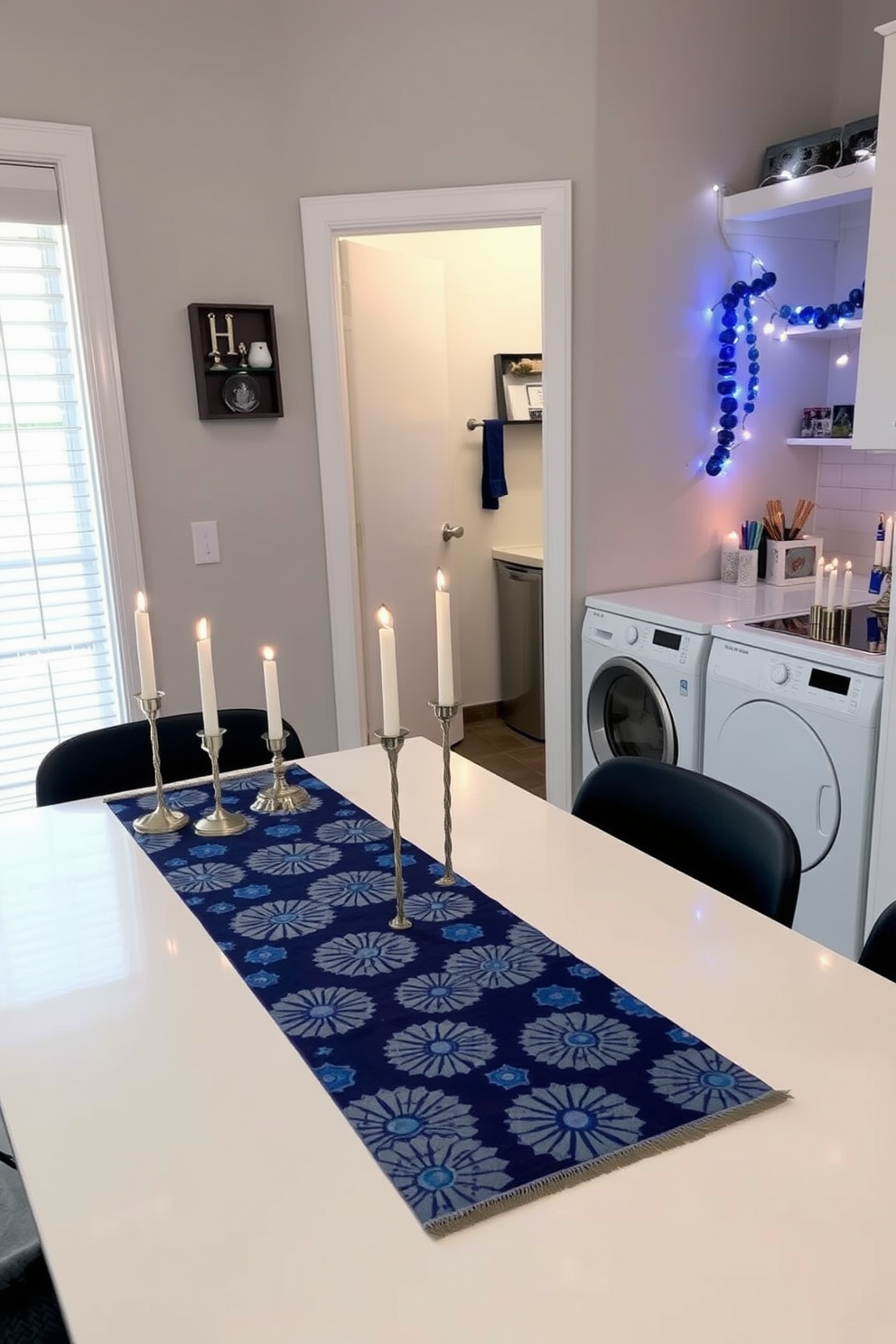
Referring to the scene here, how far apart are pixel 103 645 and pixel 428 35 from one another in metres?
1.99

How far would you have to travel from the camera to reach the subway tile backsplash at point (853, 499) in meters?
3.29

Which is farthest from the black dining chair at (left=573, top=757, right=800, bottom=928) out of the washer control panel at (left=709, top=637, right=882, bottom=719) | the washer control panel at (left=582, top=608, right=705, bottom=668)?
the washer control panel at (left=582, top=608, right=705, bottom=668)

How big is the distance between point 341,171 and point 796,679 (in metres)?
1.96

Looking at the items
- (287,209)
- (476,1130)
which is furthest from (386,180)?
(476,1130)

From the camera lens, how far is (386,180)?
2967 mm

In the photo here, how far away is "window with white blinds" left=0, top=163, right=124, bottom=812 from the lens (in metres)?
2.68

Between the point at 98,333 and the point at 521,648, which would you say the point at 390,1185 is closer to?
the point at 98,333

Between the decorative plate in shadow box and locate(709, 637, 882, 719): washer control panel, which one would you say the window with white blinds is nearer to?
the decorative plate in shadow box

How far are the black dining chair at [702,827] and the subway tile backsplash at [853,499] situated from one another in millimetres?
A: 1968

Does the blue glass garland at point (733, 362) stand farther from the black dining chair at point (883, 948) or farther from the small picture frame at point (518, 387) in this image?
the black dining chair at point (883, 948)

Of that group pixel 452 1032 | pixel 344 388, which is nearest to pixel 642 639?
pixel 344 388

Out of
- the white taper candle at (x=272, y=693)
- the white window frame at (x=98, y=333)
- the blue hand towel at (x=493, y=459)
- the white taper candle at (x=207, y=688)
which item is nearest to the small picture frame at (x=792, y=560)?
the blue hand towel at (x=493, y=459)

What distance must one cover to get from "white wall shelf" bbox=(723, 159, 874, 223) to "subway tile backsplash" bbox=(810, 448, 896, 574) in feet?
2.60

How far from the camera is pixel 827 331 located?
128 inches
